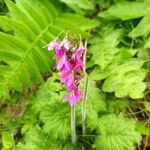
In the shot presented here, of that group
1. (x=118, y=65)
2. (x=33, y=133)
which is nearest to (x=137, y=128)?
(x=118, y=65)

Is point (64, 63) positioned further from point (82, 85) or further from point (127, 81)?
point (127, 81)

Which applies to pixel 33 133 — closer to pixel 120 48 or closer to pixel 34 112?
pixel 34 112

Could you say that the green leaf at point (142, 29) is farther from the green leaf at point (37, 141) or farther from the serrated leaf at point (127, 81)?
the green leaf at point (37, 141)

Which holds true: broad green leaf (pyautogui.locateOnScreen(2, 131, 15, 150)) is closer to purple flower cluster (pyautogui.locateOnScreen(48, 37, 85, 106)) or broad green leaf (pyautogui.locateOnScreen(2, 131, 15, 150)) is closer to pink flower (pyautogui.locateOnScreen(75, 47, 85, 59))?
purple flower cluster (pyautogui.locateOnScreen(48, 37, 85, 106))

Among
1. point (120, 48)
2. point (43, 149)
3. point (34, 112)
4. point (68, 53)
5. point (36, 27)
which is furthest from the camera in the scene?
point (120, 48)

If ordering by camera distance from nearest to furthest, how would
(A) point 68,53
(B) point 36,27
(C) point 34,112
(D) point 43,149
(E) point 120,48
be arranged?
(A) point 68,53 < (D) point 43,149 < (C) point 34,112 < (B) point 36,27 < (E) point 120,48

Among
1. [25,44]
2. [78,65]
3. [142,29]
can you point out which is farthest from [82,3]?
[78,65]

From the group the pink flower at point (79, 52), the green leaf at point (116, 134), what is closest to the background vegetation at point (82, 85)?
the green leaf at point (116, 134)

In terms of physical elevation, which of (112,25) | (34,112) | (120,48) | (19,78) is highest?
(112,25)

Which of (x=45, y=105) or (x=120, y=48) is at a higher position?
(x=120, y=48)

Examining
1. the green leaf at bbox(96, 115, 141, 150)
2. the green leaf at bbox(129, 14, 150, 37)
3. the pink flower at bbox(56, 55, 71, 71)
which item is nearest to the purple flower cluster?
the pink flower at bbox(56, 55, 71, 71)
